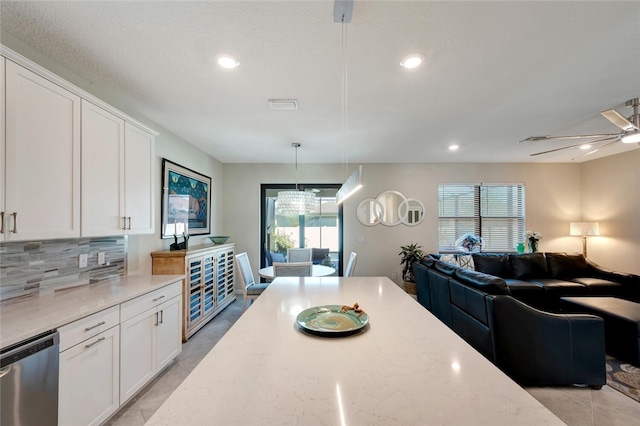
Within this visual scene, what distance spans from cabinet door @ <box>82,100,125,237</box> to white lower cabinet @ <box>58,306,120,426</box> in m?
0.66

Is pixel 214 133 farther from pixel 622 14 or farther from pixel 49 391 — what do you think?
pixel 622 14

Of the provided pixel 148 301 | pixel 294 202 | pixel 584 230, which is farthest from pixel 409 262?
pixel 148 301

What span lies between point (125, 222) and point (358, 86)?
234cm

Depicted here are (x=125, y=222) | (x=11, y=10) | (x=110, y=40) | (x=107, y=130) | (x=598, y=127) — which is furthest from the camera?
(x=598, y=127)

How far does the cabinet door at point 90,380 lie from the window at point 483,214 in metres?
5.22

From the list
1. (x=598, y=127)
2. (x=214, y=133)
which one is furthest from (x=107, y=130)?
(x=598, y=127)

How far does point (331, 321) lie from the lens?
4.62ft

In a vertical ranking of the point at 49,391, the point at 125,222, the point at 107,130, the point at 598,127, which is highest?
the point at 598,127

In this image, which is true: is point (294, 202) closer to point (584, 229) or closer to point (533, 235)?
point (533, 235)

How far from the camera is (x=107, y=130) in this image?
6.84 feet

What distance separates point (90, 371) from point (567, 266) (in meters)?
6.10

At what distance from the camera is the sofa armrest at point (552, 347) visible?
2.12 meters

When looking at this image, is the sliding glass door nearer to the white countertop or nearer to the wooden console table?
the wooden console table

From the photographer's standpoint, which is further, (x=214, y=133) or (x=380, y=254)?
(x=380, y=254)
